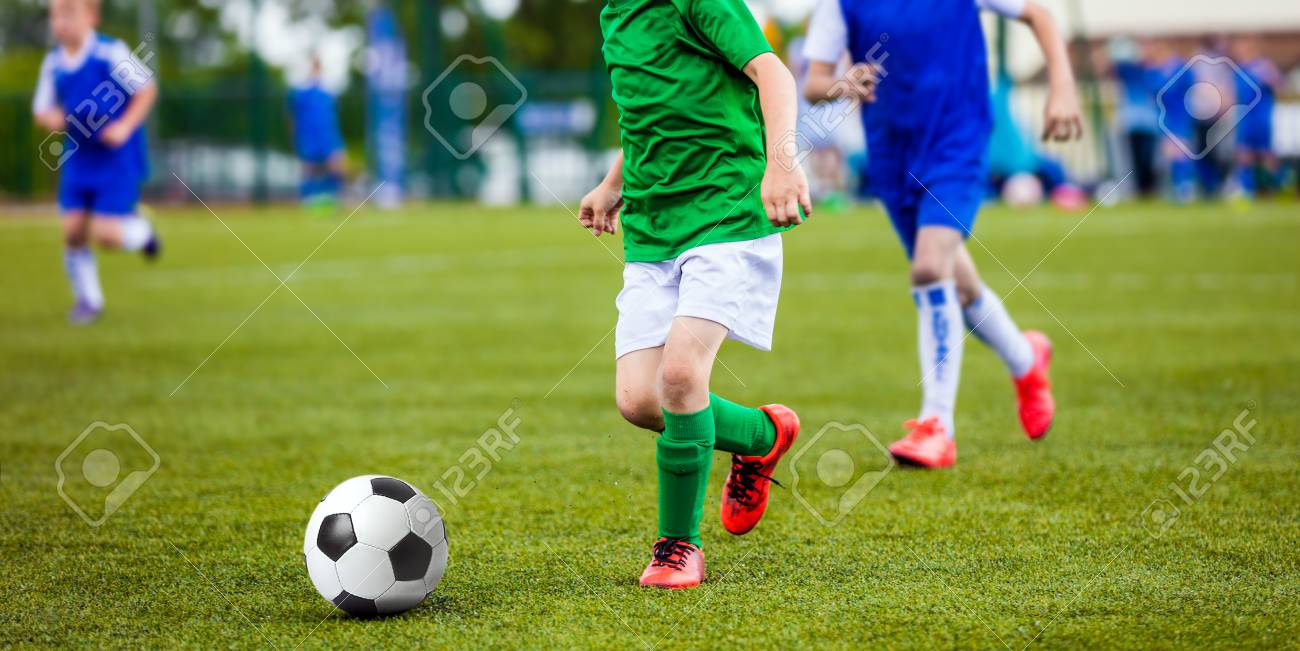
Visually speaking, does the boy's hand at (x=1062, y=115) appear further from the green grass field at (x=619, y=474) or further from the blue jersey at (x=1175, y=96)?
the blue jersey at (x=1175, y=96)

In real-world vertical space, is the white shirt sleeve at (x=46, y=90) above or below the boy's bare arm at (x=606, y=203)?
below

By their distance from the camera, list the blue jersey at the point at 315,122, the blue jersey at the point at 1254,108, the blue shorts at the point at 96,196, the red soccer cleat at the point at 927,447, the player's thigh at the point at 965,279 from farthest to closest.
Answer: the blue jersey at the point at 315,122, the blue jersey at the point at 1254,108, the blue shorts at the point at 96,196, the player's thigh at the point at 965,279, the red soccer cleat at the point at 927,447

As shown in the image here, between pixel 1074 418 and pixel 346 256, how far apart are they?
10.6m

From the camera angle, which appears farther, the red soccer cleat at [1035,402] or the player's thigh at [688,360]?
the red soccer cleat at [1035,402]

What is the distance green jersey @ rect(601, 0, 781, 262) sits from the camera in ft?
11.5

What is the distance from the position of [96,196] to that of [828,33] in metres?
6.47

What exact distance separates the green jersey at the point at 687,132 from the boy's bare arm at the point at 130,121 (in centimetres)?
644

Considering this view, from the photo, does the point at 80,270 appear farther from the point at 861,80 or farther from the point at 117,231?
the point at 861,80

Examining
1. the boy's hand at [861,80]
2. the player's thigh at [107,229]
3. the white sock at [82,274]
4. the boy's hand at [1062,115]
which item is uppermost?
the boy's hand at [861,80]

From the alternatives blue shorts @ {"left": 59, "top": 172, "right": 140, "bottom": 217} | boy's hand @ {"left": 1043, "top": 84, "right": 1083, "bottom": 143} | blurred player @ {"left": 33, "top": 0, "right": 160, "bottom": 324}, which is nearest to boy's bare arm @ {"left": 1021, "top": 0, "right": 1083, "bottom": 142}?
boy's hand @ {"left": 1043, "top": 84, "right": 1083, "bottom": 143}

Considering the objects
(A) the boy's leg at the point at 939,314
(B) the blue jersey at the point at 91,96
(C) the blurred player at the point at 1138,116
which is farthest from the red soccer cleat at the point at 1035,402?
(C) the blurred player at the point at 1138,116

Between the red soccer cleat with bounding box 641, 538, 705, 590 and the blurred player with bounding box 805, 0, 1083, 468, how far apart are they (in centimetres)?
160

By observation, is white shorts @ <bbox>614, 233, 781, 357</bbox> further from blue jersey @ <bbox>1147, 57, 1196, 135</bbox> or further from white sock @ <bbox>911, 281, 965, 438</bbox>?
blue jersey @ <bbox>1147, 57, 1196, 135</bbox>

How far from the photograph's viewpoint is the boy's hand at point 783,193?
3.18 m
